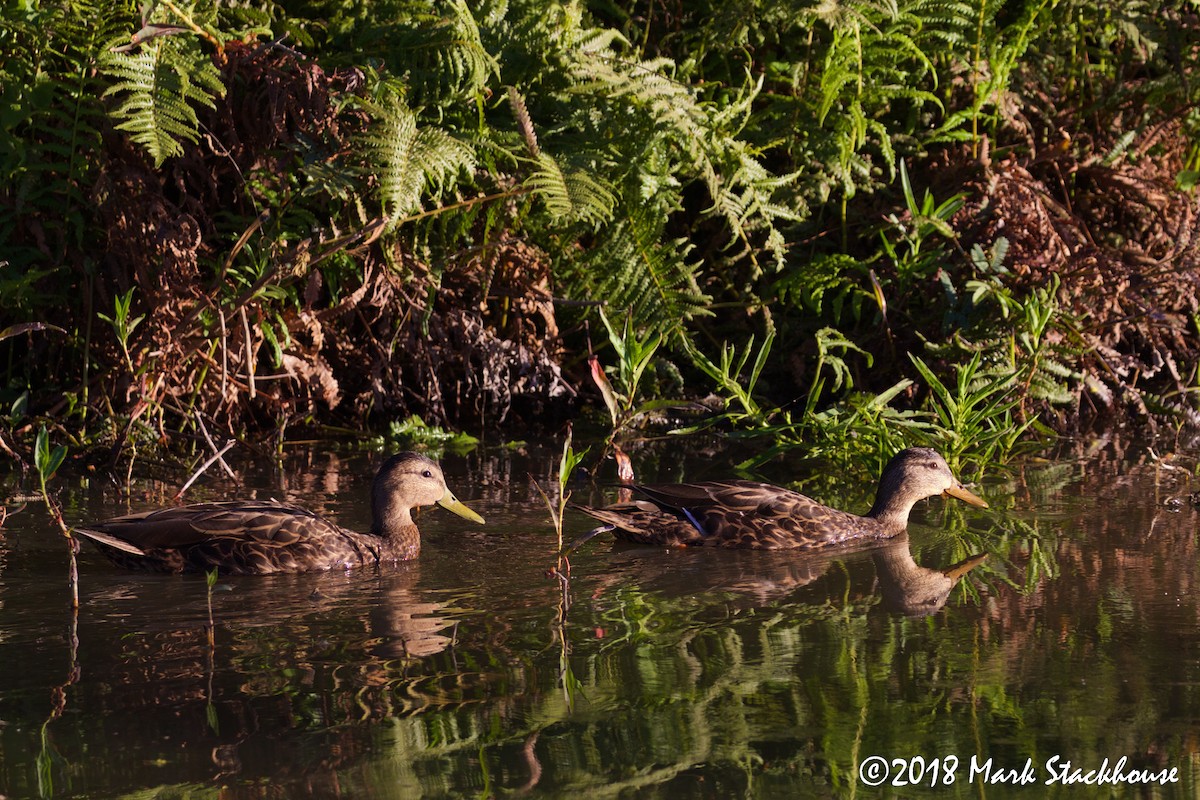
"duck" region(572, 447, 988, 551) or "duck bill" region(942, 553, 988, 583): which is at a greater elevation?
"duck" region(572, 447, 988, 551)

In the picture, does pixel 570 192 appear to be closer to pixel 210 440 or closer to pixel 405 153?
pixel 405 153

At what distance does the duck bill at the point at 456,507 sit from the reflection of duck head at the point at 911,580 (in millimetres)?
1894

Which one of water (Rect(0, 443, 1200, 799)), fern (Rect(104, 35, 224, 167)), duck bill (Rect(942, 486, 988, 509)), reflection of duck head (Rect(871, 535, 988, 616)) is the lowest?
water (Rect(0, 443, 1200, 799))

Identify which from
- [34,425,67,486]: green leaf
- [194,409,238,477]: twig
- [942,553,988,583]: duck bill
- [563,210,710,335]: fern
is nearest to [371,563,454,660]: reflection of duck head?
[34,425,67,486]: green leaf

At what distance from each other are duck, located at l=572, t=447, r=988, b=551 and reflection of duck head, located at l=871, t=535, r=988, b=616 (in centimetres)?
29

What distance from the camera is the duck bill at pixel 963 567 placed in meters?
6.45

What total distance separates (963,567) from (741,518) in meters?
1.18

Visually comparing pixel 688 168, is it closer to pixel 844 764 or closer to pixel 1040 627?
pixel 1040 627

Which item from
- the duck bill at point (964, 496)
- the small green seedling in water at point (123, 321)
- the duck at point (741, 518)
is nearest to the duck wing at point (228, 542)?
the duck at point (741, 518)

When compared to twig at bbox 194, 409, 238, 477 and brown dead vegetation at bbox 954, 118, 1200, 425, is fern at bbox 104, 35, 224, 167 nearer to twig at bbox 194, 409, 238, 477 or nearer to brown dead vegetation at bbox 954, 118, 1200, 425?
twig at bbox 194, 409, 238, 477

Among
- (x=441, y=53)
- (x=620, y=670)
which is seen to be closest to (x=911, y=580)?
(x=620, y=670)

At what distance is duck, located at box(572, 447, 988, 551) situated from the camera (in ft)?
23.9

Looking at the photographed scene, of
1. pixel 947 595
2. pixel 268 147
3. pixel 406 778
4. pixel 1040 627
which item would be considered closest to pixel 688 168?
pixel 268 147

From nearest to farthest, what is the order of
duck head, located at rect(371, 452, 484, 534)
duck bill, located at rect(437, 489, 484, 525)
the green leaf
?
the green leaf
duck head, located at rect(371, 452, 484, 534)
duck bill, located at rect(437, 489, 484, 525)
